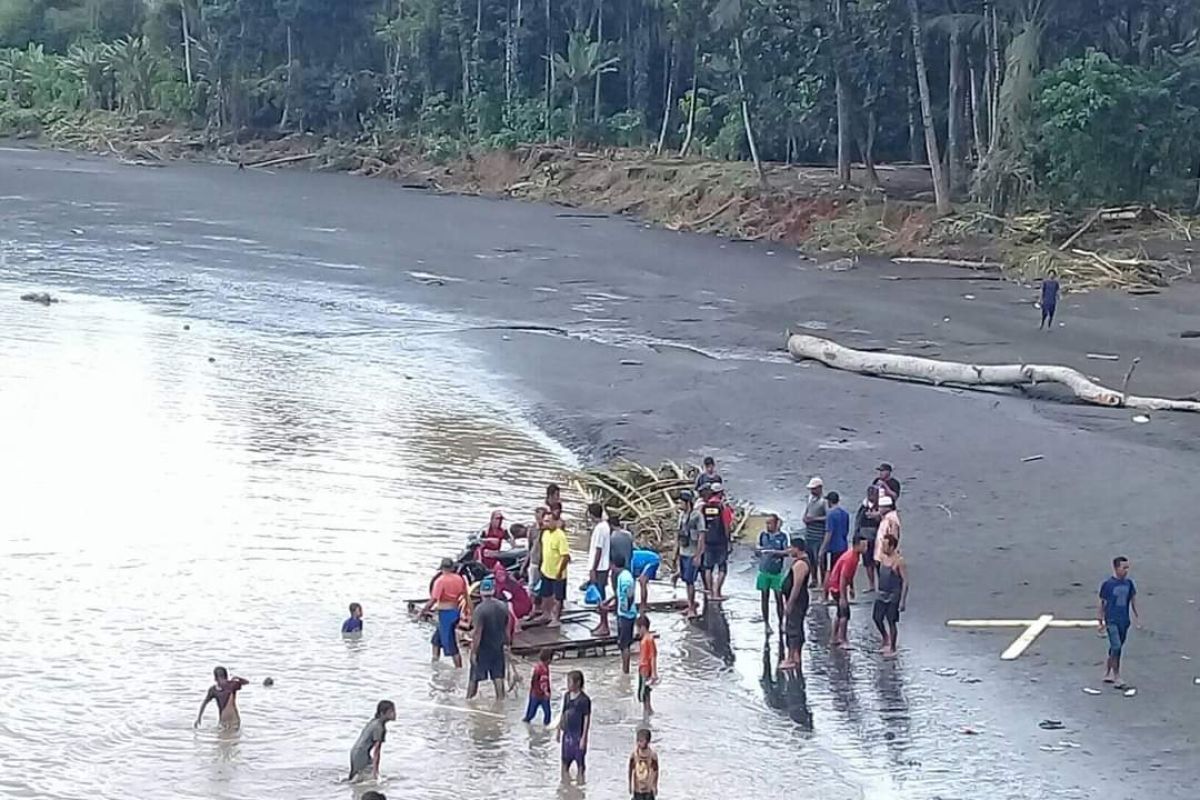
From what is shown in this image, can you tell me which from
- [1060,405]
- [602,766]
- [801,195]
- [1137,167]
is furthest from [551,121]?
[602,766]

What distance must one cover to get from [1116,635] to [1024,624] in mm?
1824

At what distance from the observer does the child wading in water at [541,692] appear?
1394 centimetres

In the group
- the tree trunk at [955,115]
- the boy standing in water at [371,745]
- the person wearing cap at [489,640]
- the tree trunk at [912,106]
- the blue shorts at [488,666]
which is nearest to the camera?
the boy standing in water at [371,745]

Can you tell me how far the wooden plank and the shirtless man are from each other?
21.8 ft

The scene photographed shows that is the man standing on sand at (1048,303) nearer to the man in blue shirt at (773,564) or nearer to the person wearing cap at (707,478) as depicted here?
the person wearing cap at (707,478)

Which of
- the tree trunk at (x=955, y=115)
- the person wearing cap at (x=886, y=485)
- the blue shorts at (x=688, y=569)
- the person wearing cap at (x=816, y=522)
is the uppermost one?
the tree trunk at (x=955, y=115)

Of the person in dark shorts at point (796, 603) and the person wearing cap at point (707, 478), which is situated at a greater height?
the person wearing cap at point (707, 478)

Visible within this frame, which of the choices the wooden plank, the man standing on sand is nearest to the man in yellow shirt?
the wooden plank

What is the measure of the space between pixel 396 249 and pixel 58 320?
16.1 meters

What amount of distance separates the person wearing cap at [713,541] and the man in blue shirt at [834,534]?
3.17ft

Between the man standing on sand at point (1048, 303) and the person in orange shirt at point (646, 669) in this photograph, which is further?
the man standing on sand at point (1048, 303)

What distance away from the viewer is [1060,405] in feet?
87.1

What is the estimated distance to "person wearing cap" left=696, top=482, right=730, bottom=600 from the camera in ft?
56.0

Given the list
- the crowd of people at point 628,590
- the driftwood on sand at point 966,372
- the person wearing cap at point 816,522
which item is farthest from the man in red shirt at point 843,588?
the driftwood on sand at point 966,372
